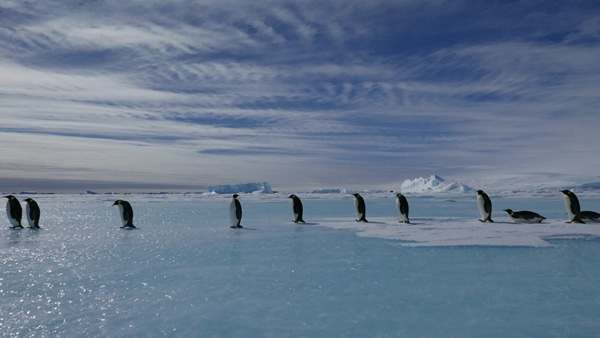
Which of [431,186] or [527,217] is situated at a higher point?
[431,186]

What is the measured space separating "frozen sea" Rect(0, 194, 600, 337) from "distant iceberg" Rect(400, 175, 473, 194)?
46.1 metres

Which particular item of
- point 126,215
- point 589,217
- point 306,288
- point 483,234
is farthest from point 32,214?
point 589,217

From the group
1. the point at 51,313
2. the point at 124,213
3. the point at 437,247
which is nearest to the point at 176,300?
the point at 51,313

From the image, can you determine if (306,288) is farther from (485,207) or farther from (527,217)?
(527,217)

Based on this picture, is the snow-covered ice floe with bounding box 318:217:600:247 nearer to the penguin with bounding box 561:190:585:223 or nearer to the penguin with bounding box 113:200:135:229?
the penguin with bounding box 561:190:585:223

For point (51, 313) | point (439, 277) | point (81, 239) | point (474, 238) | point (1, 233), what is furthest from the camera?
point (1, 233)

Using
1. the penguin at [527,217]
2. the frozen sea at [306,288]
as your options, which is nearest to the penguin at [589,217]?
the penguin at [527,217]

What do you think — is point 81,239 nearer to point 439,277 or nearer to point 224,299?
point 224,299

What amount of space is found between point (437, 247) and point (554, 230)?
387 centimetres

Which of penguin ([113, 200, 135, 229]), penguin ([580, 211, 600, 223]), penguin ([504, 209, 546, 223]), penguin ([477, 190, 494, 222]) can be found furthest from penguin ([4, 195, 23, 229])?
penguin ([580, 211, 600, 223])

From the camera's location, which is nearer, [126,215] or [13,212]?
[126,215]

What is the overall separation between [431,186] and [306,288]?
180ft

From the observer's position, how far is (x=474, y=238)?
8.43 m

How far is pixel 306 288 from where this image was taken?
A: 4691 millimetres
